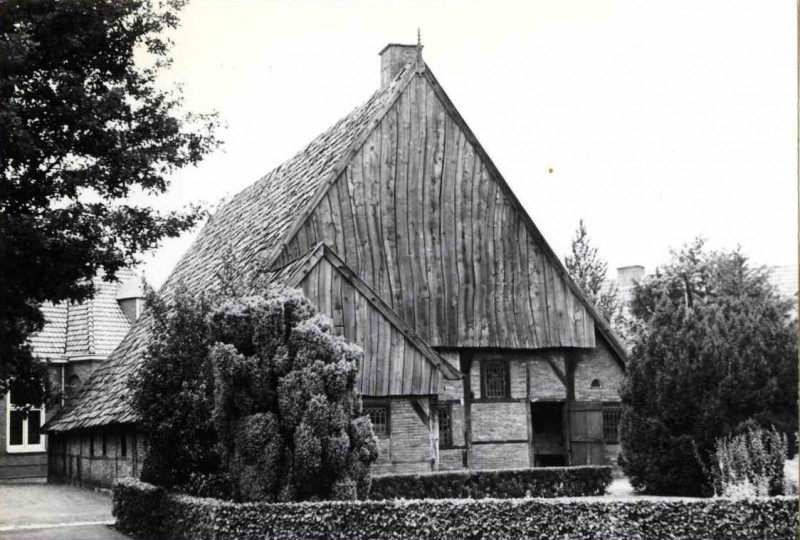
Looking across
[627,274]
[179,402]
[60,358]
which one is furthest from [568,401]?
[627,274]

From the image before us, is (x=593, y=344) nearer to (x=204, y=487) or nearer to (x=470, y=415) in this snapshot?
(x=470, y=415)

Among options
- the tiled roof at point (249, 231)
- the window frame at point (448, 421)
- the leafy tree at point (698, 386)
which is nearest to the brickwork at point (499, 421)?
the window frame at point (448, 421)

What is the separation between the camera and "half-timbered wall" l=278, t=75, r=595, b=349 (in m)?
23.6

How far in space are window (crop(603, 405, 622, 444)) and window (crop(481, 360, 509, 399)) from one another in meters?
3.27

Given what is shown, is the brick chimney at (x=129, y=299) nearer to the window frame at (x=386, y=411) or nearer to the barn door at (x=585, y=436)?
the barn door at (x=585, y=436)

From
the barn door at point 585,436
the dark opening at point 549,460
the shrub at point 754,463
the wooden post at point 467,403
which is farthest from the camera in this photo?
the dark opening at point 549,460

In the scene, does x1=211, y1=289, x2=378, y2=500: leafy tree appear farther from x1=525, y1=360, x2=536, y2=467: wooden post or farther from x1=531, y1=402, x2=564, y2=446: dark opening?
x1=531, y1=402, x2=564, y2=446: dark opening

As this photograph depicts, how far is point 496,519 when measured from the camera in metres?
12.9

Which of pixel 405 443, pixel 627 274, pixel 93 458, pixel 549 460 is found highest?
pixel 627 274

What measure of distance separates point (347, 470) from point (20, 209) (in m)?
7.82

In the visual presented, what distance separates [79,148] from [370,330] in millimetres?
6391

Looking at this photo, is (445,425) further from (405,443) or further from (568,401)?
(405,443)

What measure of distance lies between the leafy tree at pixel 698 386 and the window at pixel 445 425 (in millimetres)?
4023

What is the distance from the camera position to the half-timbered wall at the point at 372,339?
1934 cm
